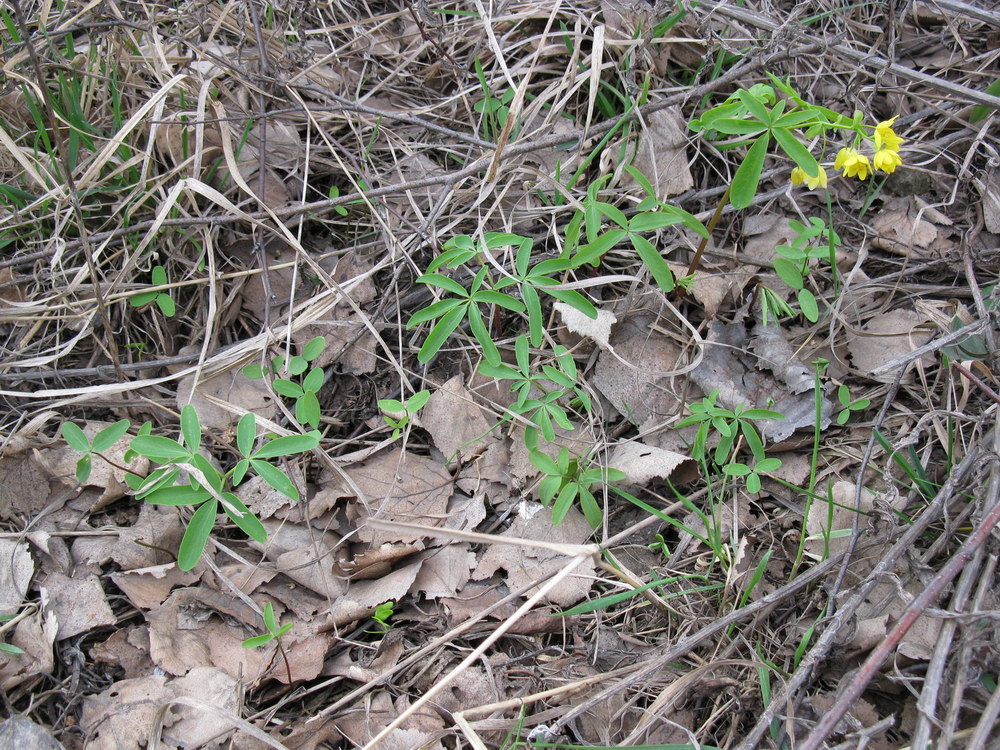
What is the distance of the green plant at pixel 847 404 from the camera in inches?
85.0

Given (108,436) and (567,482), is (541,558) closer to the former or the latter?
(567,482)

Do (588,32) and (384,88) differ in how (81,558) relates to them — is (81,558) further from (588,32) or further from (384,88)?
(588,32)

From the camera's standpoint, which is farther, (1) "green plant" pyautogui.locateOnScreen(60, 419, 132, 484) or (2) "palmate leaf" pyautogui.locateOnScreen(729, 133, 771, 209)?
(1) "green plant" pyautogui.locateOnScreen(60, 419, 132, 484)

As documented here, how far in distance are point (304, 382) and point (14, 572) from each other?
107 cm

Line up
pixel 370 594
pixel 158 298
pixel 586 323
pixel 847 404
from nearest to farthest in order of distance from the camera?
pixel 370 594
pixel 847 404
pixel 586 323
pixel 158 298

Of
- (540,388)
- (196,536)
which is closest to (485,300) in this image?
(540,388)

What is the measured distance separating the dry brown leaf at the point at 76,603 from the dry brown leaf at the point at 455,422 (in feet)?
3.70

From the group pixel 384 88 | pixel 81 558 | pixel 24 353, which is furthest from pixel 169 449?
pixel 384 88

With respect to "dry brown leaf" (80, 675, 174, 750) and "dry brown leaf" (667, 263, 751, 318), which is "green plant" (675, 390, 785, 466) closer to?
"dry brown leaf" (667, 263, 751, 318)

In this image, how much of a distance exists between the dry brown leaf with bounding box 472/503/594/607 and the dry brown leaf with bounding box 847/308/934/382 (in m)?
1.12

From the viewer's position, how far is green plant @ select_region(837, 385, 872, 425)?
7.09 feet

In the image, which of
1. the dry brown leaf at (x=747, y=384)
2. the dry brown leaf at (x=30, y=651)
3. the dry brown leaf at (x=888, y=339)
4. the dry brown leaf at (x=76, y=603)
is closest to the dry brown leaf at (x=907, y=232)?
the dry brown leaf at (x=888, y=339)

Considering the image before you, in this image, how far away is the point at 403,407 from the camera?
2254mm

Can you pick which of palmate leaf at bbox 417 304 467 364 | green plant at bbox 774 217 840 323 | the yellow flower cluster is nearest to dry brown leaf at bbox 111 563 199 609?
palmate leaf at bbox 417 304 467 364
